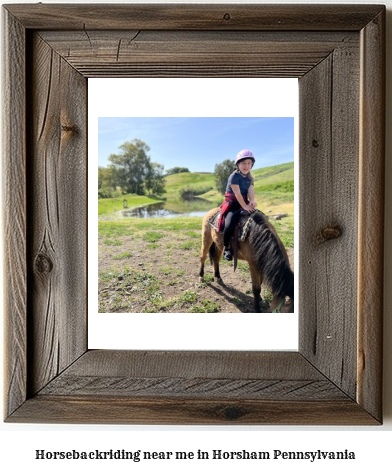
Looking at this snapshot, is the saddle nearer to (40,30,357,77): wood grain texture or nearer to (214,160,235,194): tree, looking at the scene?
(214,160,235,194): tree

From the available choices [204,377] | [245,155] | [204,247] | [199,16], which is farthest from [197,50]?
[204,377]

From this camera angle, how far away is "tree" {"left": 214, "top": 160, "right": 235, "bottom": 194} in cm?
63

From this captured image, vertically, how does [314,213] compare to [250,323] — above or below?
above

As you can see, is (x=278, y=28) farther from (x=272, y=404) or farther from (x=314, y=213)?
(x=272, y=404)

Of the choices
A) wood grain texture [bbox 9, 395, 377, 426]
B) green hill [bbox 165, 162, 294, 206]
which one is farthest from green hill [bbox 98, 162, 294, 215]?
wood grain texture [bbox 9, 395, 377, 426]

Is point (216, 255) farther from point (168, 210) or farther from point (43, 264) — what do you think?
point (43, 264)

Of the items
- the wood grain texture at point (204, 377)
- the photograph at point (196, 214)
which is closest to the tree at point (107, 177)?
the photograph at point (196, 214)

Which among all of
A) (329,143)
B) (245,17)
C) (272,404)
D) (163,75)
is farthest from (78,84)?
(272,404)

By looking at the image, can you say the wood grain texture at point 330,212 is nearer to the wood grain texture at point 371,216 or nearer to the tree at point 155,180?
the wood grain texture at point 371,216

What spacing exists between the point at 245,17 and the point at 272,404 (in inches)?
19.3

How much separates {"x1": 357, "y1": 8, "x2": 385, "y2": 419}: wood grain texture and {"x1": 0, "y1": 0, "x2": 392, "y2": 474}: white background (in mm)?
41

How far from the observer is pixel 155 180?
24.7 inches

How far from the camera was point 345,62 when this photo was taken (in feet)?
2.01

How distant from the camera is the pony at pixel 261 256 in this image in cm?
63
